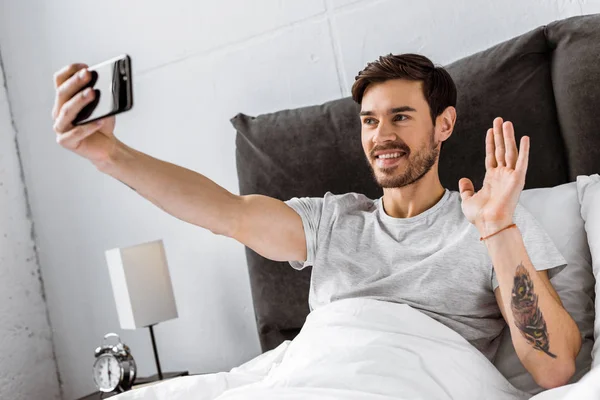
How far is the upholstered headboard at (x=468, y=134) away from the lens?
5.87ft

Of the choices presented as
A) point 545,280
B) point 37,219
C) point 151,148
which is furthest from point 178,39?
point 545,280

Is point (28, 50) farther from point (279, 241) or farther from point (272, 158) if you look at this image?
point (279, 241)

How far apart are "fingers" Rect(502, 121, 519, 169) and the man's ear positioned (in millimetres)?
326

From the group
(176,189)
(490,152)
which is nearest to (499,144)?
(490,152)

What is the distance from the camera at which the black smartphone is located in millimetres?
1230

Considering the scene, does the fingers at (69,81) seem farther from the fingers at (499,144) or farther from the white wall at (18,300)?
the white wall at (18,300)

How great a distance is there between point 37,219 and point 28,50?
2.40ft

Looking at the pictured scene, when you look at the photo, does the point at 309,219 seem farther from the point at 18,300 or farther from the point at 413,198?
the point at 18,300

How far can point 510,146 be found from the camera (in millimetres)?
1513

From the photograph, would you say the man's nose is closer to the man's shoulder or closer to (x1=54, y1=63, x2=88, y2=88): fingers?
the man's shoulder

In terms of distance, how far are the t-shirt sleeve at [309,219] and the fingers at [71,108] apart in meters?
0.65

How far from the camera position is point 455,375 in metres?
1.36

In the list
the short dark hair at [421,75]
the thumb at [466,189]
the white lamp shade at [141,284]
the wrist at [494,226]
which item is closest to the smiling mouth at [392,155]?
the short dark hair at [421,75]

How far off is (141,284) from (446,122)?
47.6 inches
